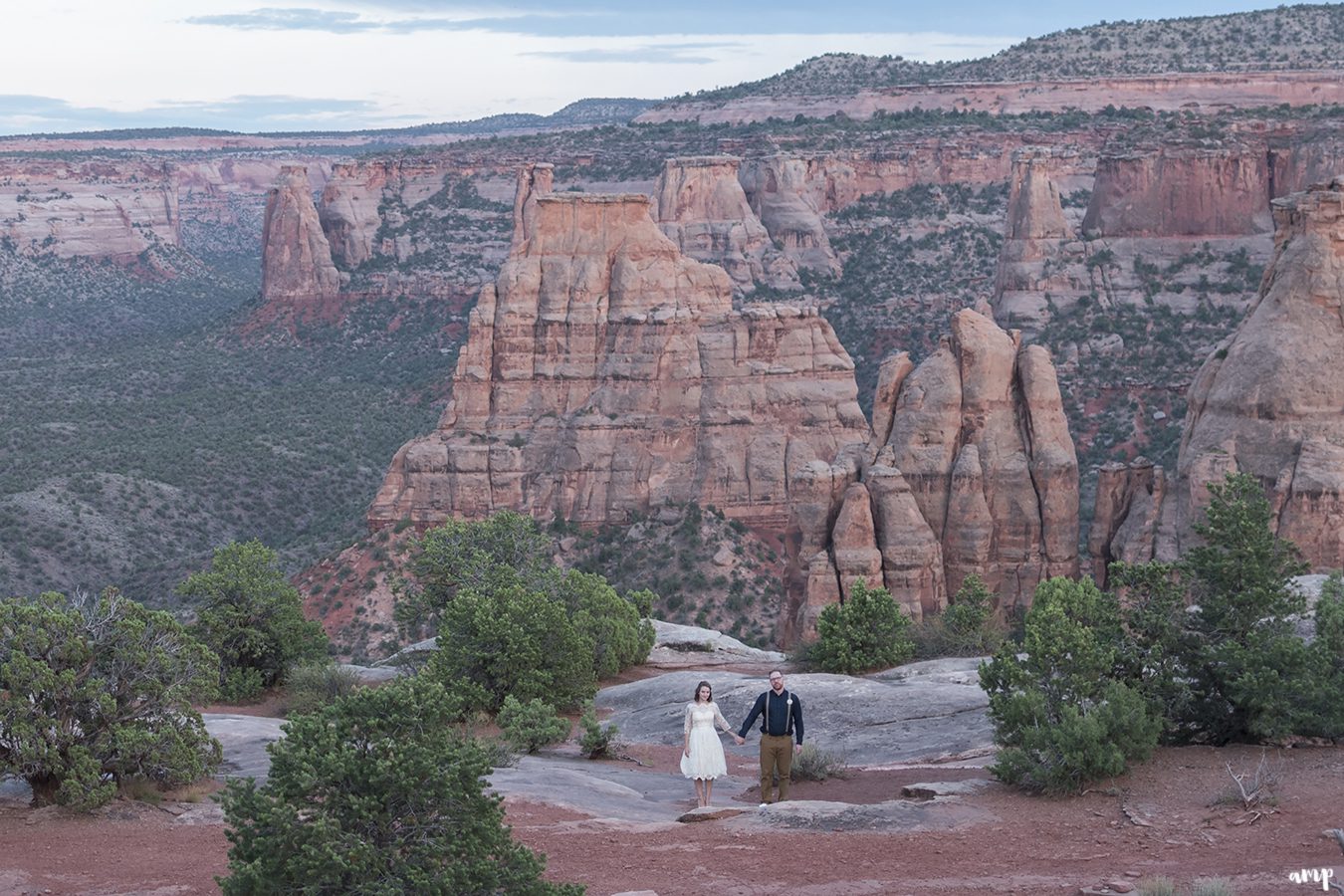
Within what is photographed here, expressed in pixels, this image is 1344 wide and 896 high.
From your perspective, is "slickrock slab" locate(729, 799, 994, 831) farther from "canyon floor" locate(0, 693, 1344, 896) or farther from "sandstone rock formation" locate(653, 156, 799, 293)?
"sandstone rock formation" locate(653, 156, 799, 293)

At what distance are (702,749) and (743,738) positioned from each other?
0.54 m

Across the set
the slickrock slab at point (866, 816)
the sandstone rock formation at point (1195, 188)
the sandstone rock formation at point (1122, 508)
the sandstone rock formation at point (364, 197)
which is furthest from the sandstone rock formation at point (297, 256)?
the slickrock slab at point (866, 816)

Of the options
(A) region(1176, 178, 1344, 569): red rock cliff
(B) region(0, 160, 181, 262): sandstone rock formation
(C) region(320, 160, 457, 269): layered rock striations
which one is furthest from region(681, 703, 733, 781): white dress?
(B) region(0, 160, 181, 262): sandstone rock formation

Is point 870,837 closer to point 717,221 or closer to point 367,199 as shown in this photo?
point 717,221

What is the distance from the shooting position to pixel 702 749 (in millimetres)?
21078

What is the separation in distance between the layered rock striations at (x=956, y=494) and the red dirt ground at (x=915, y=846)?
54.7 feet

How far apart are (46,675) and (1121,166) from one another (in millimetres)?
69981

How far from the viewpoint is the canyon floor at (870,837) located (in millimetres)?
17797

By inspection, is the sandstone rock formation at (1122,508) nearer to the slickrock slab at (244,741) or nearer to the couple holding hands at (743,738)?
the couple holding hands at (743,738)

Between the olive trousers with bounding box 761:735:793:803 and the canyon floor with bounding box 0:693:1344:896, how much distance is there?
0.48m

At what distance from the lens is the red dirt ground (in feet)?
58.1

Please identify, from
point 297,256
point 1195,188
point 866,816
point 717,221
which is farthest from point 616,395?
point 297,256

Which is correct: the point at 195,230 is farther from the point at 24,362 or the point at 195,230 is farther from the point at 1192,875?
the point at 1192,875

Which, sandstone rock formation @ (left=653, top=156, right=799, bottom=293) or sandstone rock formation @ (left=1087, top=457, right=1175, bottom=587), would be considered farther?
sandstone rock formation @ (left=653, top=156, right=799, bottom=293)
